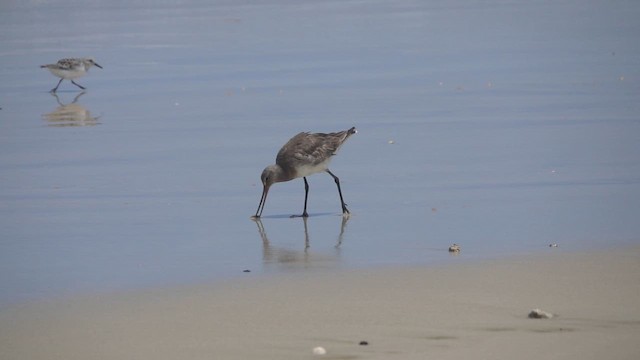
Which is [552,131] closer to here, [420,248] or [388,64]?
[420,248]

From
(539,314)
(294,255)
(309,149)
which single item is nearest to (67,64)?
(309,149)

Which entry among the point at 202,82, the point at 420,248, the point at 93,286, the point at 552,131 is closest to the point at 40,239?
the point at 93,286

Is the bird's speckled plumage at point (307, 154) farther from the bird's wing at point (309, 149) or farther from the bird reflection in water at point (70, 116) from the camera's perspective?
the bird reflection in water at point (70, 116)

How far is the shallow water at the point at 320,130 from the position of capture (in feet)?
28.5

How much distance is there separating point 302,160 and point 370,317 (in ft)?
12.0

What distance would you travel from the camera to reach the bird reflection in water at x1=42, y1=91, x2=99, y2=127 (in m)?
14.7

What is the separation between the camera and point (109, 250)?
8758 mm

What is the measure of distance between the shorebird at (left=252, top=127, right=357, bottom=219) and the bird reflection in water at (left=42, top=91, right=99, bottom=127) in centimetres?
446

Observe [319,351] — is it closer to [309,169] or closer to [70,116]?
[309,169]

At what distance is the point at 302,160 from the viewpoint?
410 inches

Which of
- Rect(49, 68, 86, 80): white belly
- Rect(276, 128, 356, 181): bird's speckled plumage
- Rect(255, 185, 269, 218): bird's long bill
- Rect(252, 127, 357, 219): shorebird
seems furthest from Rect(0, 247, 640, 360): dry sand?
Rect(49, 68, 86, 80): white belly

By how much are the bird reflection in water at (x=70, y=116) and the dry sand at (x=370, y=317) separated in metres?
7.30

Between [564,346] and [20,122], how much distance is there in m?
9.88

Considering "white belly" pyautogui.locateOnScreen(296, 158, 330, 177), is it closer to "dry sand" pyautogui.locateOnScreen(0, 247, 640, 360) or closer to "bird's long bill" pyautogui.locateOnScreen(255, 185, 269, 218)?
"bird's long bill" pyautogui.locateOnScreen(255, 185, 269, 218)
